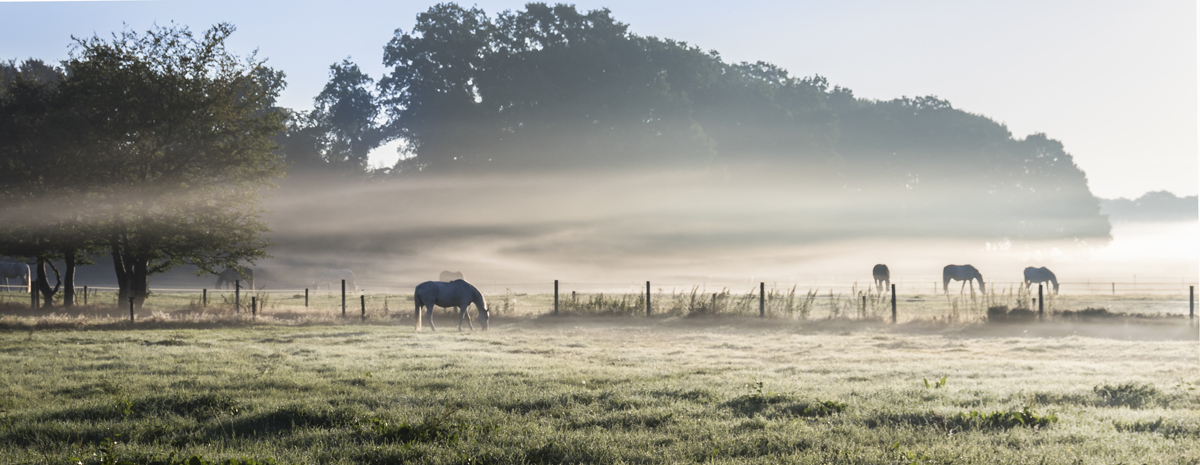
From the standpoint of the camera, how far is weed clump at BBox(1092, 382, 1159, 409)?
321 inches

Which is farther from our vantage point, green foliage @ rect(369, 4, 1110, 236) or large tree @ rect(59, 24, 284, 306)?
green foliage @ rect(369, 4, 1110, 236)

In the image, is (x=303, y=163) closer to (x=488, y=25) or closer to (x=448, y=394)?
(x=488, y=25)

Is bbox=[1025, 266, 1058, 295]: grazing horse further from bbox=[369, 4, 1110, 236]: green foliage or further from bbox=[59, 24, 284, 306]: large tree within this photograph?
bbox=[59, 24, 284, 306]: large tree

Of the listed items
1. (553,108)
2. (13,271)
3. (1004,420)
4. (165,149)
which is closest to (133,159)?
(165,149)

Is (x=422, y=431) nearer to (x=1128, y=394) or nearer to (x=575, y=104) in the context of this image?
(x=1128, y=394)

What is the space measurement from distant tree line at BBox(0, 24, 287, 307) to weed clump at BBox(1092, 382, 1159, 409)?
26919mm

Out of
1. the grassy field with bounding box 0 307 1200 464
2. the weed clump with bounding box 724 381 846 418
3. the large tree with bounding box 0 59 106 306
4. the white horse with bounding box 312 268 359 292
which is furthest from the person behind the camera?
the white horse with bounding box 312 268 359 292

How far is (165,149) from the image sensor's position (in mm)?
27891

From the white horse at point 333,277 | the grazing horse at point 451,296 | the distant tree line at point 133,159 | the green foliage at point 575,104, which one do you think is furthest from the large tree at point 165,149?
the green foliage at point 575,104

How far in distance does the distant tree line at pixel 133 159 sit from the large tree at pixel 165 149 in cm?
4

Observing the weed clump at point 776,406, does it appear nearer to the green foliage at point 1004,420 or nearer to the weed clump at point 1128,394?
the green foliage at point 1004,420

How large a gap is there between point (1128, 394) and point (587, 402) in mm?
6161

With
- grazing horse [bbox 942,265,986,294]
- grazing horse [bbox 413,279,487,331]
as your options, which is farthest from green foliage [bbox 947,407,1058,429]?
grazing horse [bbox 942,265,986,294]

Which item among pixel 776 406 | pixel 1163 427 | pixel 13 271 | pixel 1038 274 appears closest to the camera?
pixel 1163 427
